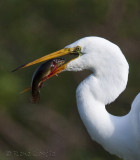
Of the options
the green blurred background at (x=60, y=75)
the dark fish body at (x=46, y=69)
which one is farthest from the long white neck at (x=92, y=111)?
the green blurred background at (x=60, y=75)

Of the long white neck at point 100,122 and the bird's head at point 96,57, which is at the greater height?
the bird's head at point 96,57

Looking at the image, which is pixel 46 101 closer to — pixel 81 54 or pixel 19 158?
pixel 19 158

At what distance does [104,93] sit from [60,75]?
11.9 ft

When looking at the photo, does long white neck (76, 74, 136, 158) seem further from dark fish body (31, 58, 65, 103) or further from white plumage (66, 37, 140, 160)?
dark fish body (31, 58, 65, 103)

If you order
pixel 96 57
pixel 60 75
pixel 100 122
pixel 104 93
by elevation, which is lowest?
pixel 60 75

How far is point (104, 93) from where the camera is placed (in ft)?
9.84

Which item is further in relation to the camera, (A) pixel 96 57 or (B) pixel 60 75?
(B) pixel 60 75

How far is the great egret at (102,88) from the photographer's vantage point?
Result: 2.95m

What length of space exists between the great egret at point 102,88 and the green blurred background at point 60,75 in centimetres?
243

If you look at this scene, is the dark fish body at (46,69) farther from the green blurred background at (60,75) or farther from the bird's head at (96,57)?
the green blurred background at (60,75)

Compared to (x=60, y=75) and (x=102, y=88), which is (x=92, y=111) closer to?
(x=102, y=88)

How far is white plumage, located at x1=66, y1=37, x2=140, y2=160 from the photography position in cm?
295

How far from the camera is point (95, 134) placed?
10.1ft

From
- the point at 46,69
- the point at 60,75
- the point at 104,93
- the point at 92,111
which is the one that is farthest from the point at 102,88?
the point at 60,75
